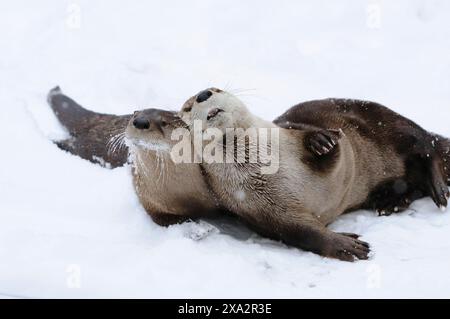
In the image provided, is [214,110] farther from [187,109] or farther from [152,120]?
[152,120]

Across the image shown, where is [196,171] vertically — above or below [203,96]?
below

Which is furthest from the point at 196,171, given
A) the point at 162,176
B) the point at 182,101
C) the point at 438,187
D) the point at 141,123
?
the point at 182,101

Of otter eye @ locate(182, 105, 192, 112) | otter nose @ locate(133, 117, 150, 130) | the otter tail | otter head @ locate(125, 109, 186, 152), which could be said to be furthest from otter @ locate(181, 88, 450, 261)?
the otter tail

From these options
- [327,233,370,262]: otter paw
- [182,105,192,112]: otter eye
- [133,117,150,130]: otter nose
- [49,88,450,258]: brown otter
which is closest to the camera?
[327,233,370,262]: otter paw

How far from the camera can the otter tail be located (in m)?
5.41

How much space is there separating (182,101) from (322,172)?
262 centimetres

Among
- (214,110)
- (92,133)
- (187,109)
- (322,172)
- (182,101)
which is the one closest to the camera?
(214,110)

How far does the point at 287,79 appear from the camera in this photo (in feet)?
23.2

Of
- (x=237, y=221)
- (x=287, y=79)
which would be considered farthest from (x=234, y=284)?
(x=287, y=79)

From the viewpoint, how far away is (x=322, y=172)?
421 cm

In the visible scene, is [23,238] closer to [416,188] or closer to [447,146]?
[416,188]

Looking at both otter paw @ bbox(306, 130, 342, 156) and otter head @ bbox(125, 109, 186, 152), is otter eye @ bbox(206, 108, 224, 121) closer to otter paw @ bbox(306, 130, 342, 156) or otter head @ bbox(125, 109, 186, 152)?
otter head @ bbox(125, 109, 186, 152)

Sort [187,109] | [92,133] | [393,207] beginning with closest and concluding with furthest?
[187,109] < [393,207] < [92,133]

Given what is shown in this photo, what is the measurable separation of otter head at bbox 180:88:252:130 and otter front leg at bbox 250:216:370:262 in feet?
1.90
